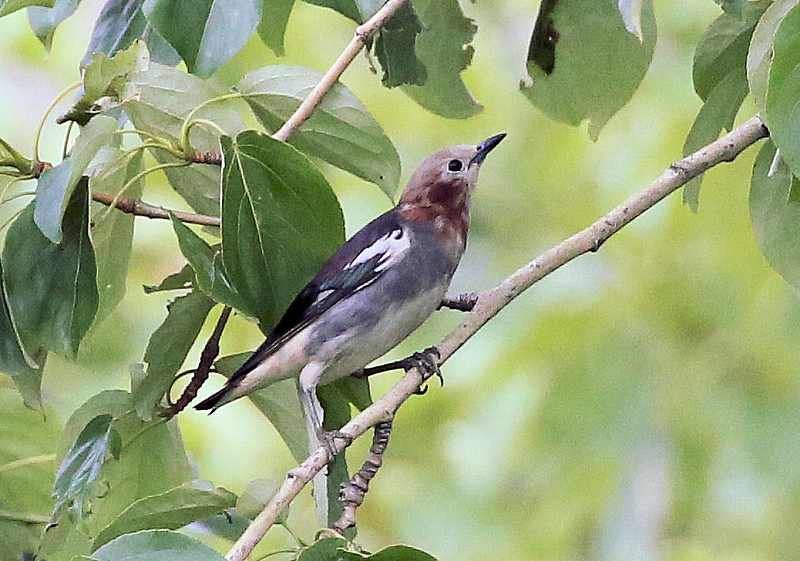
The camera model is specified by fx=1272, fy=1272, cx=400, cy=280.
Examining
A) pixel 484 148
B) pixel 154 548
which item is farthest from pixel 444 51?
pixel 154 548

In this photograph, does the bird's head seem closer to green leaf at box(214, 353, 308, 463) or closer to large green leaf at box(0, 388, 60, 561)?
green leaf at box(214, 353, 308, 463)

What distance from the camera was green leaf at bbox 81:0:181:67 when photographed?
1641 mm

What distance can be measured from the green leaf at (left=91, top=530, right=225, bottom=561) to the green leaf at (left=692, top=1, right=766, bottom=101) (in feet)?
2.82

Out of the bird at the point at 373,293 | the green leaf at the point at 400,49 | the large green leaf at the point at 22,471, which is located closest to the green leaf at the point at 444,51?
the green leaf at the point at 400,49

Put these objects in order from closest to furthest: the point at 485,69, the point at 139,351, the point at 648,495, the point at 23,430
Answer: the point at 23,430, the point at 648,495, the point at 139,351, the point at 485,69

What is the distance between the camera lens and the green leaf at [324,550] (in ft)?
3.65

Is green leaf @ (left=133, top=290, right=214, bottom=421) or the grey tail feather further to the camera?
the grey tail feather

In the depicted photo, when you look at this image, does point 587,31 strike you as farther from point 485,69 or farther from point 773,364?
point 485,69

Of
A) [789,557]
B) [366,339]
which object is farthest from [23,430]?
[789,557]

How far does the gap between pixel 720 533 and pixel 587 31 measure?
5.44 feet

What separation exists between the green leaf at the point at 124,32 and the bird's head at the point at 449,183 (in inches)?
24.0

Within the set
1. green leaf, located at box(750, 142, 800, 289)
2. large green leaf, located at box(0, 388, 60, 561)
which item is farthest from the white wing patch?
green leaf, located at box(750, 142, 800, 289)

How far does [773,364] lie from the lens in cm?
264

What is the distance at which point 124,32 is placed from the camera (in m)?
1.64
